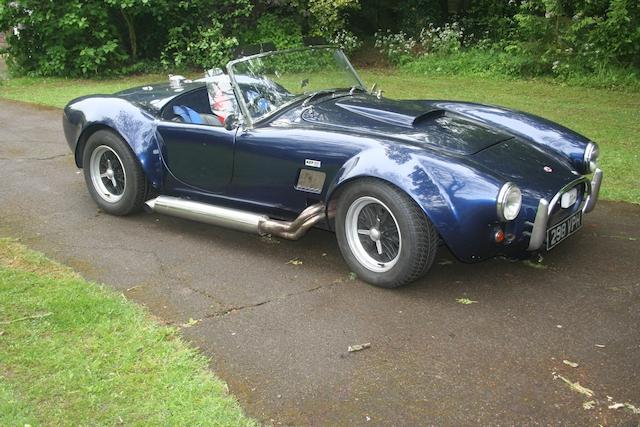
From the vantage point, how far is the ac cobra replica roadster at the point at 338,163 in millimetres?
3707

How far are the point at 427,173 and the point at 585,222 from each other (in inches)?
80.7

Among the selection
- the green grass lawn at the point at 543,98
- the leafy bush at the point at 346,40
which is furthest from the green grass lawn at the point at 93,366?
the leafy bush at the point at 346,40

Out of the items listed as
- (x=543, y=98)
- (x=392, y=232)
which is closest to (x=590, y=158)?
(x=392, y=232)

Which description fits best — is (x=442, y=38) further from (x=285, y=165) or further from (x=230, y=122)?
(x=285, y=165)

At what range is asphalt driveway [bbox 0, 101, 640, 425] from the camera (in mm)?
2902

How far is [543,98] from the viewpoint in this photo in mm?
10734

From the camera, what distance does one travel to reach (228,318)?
3.70 meters

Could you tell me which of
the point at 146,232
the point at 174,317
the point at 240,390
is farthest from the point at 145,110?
the point at 240,390

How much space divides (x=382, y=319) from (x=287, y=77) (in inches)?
84.0

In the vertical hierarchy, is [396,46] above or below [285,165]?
above

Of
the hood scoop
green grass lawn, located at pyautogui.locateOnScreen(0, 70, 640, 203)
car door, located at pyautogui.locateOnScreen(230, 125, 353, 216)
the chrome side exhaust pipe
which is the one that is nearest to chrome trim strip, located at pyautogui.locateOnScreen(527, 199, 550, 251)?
the hood scoop

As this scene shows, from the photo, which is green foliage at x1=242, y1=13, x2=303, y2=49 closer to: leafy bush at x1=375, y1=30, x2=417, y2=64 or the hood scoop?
leafy bush at x1=375, y1=30, x2=417, y2=64

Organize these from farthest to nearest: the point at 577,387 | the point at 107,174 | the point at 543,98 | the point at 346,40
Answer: the point at 346,40 < the point at 543,98 < the point at 107,174 < the point at 577,387

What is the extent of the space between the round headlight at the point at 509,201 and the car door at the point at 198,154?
189 centimetres
